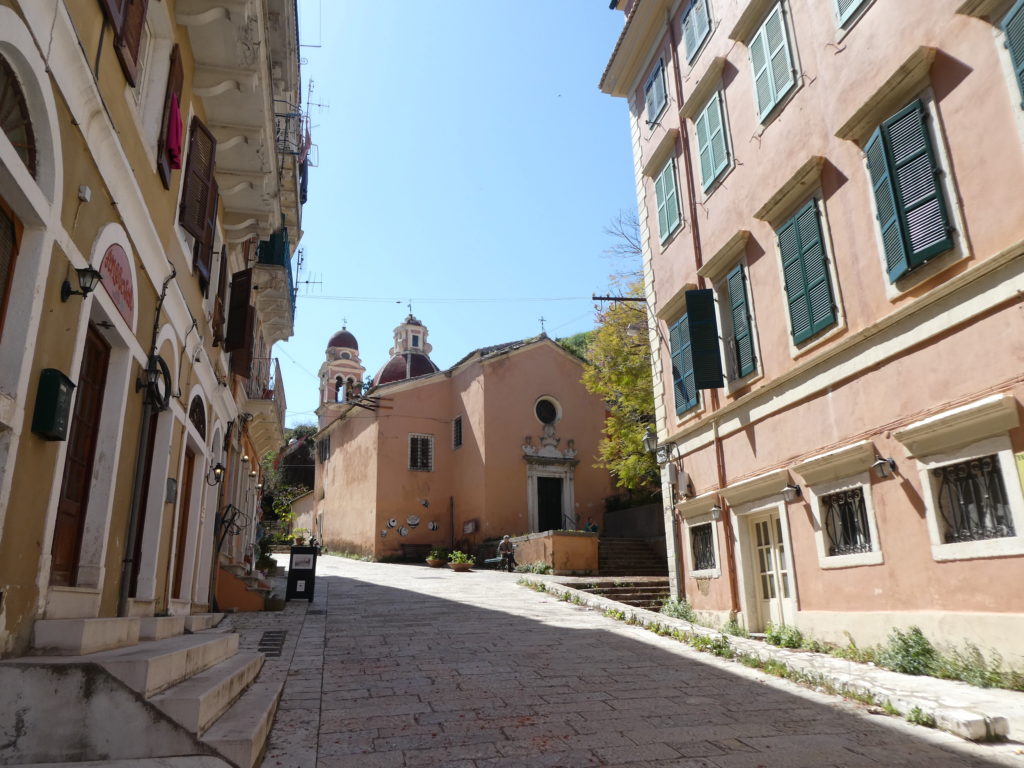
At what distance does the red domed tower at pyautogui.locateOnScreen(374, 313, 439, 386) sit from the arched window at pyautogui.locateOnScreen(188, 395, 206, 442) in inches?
1110

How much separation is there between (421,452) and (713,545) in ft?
63.9

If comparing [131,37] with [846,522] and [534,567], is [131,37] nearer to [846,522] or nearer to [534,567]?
[846,522]

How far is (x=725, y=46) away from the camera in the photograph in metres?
11.8

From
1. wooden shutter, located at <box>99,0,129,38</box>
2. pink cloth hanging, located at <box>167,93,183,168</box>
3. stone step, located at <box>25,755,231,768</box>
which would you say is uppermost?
pink cloth hanging, located at <box>167,93,183,168</box>

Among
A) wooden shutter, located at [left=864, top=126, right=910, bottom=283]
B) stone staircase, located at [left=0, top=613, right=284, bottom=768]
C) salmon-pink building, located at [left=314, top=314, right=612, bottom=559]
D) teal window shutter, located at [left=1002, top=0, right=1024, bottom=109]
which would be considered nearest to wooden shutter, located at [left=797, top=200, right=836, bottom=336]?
wooden shutter, located at [left=864, top=126, right=910, bottom=283]

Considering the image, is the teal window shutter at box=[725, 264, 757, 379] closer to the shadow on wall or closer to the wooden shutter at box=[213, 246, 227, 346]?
the shadow on wall

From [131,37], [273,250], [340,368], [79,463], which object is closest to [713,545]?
[79,463]

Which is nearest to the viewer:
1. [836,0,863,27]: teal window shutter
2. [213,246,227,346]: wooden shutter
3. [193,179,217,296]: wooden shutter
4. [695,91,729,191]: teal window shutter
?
[836,0,863,27]: teal window shutter

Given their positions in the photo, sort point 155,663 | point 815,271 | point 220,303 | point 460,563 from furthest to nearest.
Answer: point 460,563 < point 220,303 < point 815,271 < point 155,663

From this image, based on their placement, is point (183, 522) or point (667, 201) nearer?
point (183, 522)

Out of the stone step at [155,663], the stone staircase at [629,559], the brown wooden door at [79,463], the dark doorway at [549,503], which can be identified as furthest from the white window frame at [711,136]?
the dark doorway at [549,503]

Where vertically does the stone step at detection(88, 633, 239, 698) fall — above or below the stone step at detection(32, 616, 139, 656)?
below

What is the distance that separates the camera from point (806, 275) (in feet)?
31.2

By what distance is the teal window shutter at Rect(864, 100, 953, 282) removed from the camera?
289 inches
